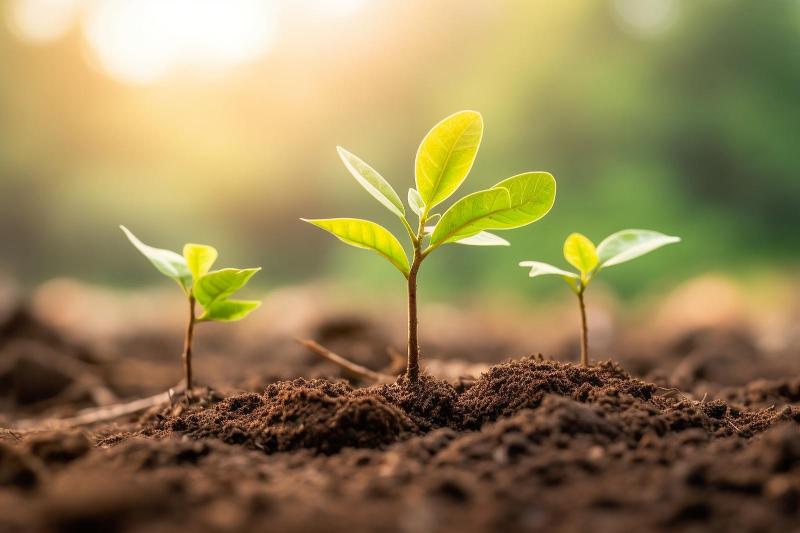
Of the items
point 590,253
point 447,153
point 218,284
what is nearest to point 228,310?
point 218,284

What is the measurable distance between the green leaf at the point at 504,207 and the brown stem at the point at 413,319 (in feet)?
0.24

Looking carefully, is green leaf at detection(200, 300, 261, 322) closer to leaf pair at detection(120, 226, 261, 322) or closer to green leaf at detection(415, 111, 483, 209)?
leaf pair at detection(120, 226, 261, 322)

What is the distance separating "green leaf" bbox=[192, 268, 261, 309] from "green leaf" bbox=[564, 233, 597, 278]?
810mm

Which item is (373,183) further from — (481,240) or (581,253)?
(581,253)

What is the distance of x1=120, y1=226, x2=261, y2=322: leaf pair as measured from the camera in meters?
1.67

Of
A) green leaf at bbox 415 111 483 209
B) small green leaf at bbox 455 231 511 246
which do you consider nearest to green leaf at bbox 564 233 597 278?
small green leaf at bbox 455 231 511 246

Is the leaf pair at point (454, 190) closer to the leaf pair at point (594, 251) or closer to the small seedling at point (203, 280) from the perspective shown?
the leaf pair at point (594, 251)

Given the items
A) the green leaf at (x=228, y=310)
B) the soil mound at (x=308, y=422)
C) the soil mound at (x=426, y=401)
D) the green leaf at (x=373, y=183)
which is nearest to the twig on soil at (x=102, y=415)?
the green leaf at (x=228, y=310)

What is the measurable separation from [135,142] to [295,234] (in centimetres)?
297

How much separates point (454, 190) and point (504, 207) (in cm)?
12

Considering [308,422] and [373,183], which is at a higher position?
[373,183]

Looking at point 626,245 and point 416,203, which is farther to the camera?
point 626,245

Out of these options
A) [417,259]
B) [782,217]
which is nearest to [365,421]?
[417,259]

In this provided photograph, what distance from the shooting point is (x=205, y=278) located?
1.67m
